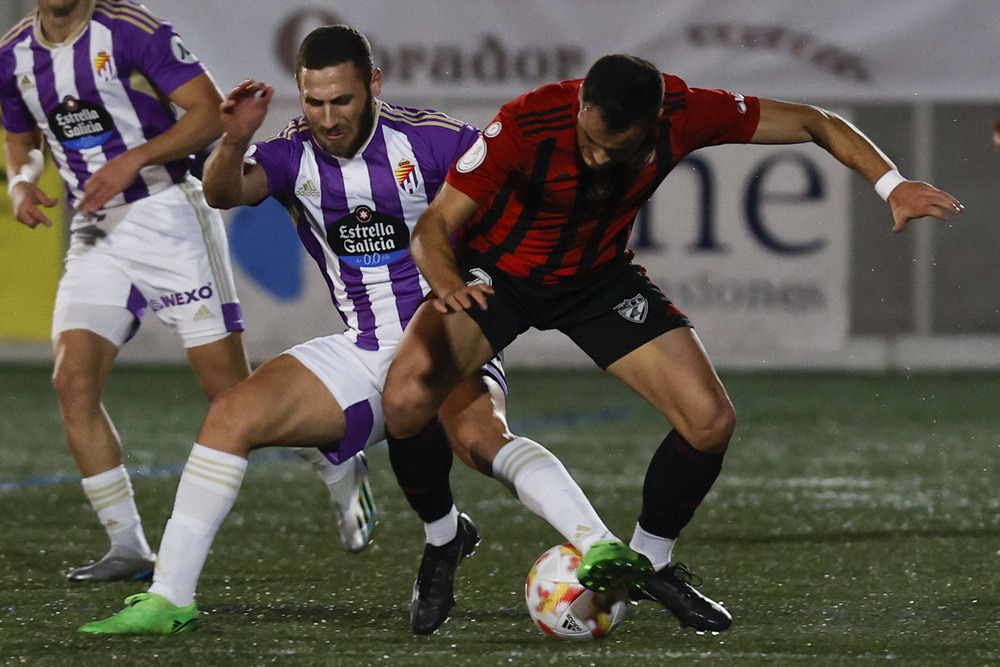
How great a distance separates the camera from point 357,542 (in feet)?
16.6

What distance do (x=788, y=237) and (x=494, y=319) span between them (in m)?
7.39

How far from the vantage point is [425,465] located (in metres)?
4.22

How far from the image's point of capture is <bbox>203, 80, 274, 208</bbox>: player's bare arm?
→ 3.93m

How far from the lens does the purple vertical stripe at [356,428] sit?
4195 mm

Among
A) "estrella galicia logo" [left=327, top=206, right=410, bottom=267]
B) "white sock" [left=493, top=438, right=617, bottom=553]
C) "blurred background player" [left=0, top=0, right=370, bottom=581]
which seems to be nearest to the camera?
"white sock" [left=493, top=438, right=617, bottom=553]

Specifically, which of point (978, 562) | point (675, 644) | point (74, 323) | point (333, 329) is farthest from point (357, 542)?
point (333, 329)

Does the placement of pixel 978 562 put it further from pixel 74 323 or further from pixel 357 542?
pixel 74 323


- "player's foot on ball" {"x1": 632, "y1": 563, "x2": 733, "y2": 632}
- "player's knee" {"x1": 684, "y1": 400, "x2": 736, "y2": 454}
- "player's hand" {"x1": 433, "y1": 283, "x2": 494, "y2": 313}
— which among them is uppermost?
"player's hand" {"x1": 433, "y1": 283, "x2": 494, "y2": 313}

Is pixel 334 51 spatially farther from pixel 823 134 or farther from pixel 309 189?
pixel 823 134

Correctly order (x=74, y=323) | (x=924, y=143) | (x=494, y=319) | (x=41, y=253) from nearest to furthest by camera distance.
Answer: (x=494, y=319), (x=74, y=323), (x=41, y=253), (x=924, y=143)

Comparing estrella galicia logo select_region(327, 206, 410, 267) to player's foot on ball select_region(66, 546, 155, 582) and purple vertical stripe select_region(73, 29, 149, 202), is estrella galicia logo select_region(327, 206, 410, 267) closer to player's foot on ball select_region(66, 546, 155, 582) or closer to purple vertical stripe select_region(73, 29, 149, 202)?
purple vertical stripe select_region(73, 29, 149, 202)

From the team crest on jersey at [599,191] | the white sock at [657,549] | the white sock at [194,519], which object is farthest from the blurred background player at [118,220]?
the team crest on jersey at [599,191]

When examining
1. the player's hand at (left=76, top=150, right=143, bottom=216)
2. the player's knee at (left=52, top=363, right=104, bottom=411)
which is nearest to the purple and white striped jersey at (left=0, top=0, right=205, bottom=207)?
the player's hand at (left=76, top=150, right=143, bottom=216)

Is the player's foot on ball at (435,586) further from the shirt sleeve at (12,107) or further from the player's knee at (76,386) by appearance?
the shirt sleeve at (12,107)
